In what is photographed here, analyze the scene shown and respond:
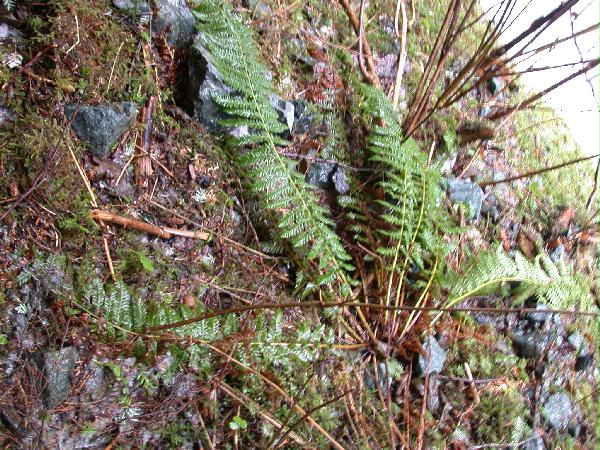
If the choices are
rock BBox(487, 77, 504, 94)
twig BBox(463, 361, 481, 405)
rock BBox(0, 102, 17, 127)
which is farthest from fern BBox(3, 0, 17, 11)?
rock BBox(487, 77, 504, 94)

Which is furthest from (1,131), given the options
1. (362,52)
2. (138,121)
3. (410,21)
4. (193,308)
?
(410,21)

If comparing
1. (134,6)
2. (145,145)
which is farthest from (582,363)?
(134,6)

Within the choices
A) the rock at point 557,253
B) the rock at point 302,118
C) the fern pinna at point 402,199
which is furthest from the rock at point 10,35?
the rock at point 557,253

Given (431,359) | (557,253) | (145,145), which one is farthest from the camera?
(557,253)

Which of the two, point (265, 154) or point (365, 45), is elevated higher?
point (365, 45)

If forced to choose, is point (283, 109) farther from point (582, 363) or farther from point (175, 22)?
point (582, 363)

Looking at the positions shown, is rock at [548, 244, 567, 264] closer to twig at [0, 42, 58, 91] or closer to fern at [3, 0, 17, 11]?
twig at [0, 42, 58, 91]

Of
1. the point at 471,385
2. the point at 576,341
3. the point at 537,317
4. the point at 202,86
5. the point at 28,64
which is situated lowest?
the point at 471,385

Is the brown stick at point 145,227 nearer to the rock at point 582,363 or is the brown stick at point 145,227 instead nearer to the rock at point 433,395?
the rock at point 433,395
